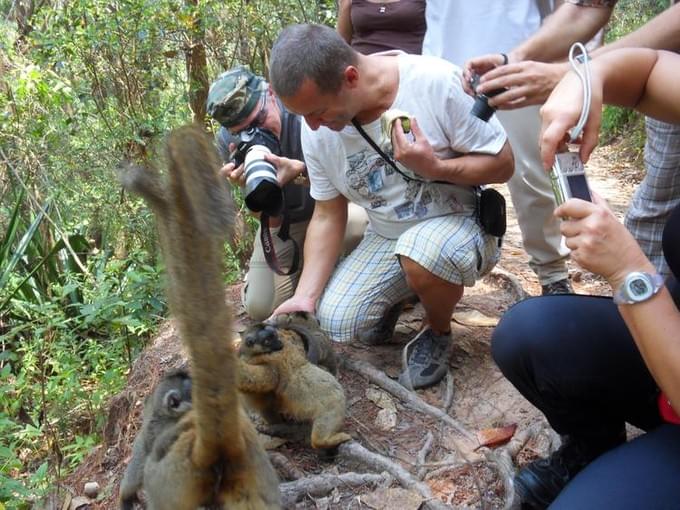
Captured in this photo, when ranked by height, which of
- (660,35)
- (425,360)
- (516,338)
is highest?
(660,35)

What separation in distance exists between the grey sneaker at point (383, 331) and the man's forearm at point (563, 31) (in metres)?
1.38

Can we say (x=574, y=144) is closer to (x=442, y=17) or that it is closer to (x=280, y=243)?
(x=442, y=17)

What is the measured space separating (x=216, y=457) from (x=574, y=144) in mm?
1219

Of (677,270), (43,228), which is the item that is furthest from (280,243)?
(43,228)

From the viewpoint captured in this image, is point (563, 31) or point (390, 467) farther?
point (563, 31)

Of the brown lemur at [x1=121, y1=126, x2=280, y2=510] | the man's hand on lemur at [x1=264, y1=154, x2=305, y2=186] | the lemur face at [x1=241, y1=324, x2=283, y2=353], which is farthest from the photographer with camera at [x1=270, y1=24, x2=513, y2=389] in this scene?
the brown lemur at [x1=121, y1=126, x2=280, y2=510]

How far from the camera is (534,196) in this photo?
371 cm

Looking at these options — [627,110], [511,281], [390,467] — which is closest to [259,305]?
[511,281]

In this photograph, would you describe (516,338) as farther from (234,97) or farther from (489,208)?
(234,97)

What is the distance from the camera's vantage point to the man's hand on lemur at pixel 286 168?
3488mm

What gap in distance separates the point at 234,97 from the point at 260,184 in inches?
21.1

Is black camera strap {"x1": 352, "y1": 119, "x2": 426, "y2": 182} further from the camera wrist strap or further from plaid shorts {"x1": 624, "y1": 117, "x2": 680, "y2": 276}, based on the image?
plaid shorts {"x1": 624, "y1": 117, "x2": 680, "y2": 276}

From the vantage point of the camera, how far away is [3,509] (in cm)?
296

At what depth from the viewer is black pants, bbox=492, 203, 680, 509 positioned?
170 cm
